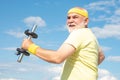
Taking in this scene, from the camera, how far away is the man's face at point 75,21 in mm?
10766

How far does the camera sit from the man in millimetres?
10133

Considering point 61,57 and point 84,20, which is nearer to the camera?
point 61,57

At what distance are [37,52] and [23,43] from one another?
45cm

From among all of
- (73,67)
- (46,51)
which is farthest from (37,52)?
(73,67)

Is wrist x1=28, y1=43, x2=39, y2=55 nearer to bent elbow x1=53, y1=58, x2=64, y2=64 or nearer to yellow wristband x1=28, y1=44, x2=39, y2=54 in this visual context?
yellow wristband x1=28, y1=44, x2=39, y2=54

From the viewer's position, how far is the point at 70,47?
33.1 ft

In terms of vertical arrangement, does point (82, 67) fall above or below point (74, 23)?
below

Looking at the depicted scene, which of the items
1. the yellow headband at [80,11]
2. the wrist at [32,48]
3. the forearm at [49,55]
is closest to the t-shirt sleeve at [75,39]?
the forearm at [49,55]

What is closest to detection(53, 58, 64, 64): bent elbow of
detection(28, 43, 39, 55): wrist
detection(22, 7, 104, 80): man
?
detection(22, 7, 104, 80): man

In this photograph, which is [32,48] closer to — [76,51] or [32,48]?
[32,48]

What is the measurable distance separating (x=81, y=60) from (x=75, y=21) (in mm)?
1030

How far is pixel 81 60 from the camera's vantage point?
10445 mm

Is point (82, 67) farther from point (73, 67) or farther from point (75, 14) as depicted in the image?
point (75, 14)

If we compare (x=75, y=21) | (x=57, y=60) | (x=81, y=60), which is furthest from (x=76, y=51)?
(x=75, y=21)
